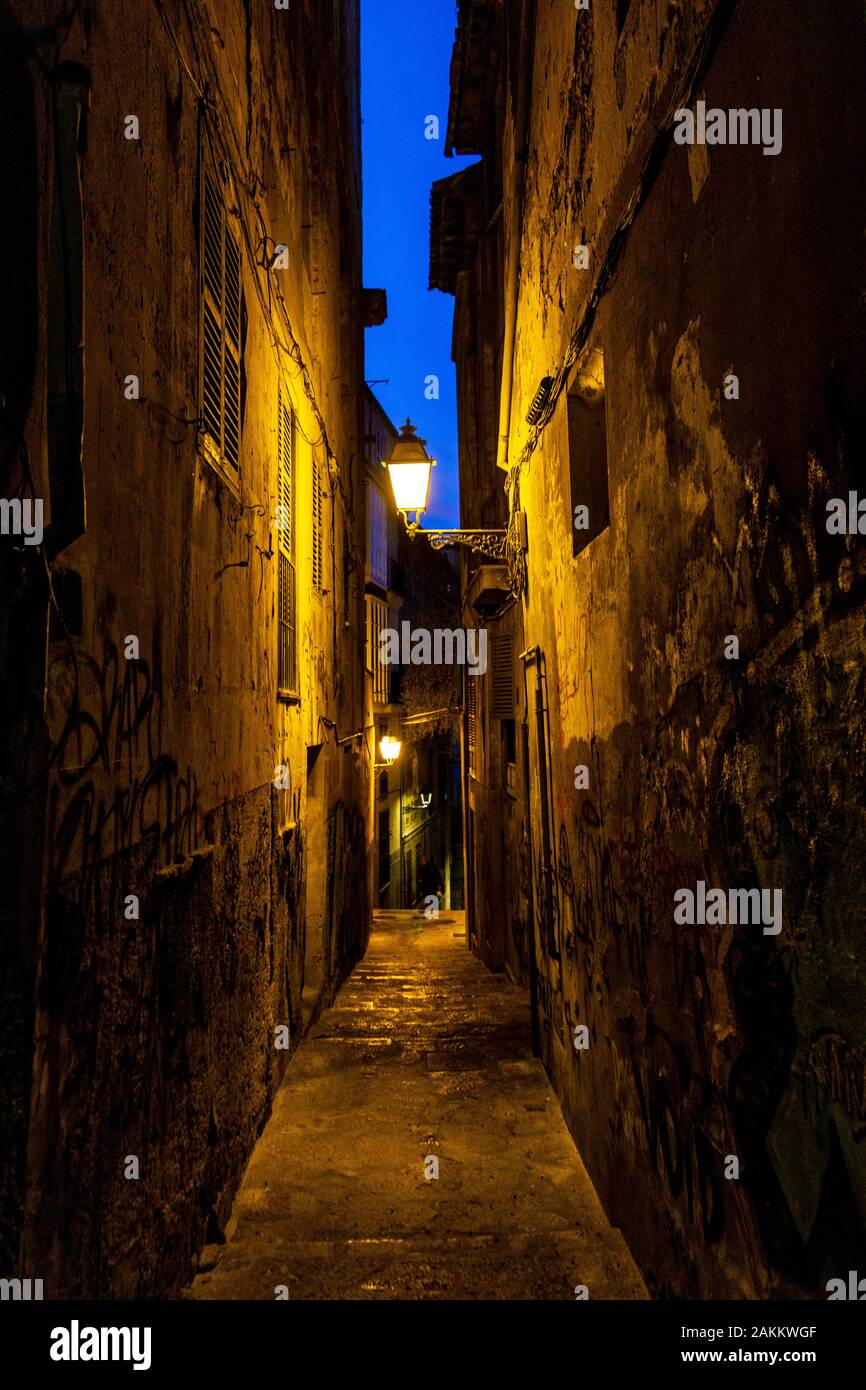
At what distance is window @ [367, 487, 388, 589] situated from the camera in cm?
2139

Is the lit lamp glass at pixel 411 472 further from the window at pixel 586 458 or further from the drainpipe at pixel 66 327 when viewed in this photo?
the drainpipe at pixel 66 327

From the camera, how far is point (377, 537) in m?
22.3

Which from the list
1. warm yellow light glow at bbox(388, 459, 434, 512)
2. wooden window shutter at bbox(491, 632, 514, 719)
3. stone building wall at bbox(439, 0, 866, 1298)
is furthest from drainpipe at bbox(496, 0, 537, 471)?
wooden window shutter at bbox(491, 632, 514, 719)

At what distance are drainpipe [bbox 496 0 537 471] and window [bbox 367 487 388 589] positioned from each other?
12.1 metres

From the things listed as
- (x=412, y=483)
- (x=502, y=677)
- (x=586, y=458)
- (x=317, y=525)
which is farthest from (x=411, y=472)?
(x=502, y=677)

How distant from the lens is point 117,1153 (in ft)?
9.20

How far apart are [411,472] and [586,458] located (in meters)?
3.79

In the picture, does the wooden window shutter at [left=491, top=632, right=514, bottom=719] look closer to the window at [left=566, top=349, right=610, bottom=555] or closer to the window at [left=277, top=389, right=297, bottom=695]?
the window at [left=277, top=389, right=297, bottom=695]

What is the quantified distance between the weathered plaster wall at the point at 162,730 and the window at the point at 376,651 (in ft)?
39.7

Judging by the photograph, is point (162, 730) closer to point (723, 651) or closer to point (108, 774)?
point (108, 774)

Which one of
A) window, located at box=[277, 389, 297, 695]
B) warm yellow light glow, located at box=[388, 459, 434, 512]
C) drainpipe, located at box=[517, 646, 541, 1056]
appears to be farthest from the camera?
warm yellow light glow, located at box=[388, 459, 434, 512]

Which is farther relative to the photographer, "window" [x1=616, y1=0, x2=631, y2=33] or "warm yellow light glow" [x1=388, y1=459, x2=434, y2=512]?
"warm yellow light glow" [x1=388, y1=459, x2=434, y2=512]

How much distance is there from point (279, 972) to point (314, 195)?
883 cm
